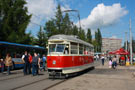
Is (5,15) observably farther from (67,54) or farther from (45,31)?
(67,54)

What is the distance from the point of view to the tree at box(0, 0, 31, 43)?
36562 millimetres

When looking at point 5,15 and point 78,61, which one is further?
point 5,15

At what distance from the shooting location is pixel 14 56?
21.1 metres

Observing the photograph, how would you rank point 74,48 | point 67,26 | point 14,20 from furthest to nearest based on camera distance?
Result: point 67,26
point 14,20
point 74,48

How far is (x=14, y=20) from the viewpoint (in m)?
38.3

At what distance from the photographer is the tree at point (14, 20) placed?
36562 millimetres

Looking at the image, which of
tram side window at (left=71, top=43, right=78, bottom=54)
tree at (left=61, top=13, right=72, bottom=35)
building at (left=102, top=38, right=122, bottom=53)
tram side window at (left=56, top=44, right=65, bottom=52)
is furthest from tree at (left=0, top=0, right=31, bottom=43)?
building at (left=102, top=38, right=122, bottom=53)

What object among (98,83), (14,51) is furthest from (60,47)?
(14,51)

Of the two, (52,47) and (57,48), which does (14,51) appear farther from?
(57,48)

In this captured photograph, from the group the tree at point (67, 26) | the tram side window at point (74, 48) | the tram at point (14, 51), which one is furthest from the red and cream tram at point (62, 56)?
the tree at point (67, 26)

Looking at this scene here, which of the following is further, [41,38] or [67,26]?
[41,38]

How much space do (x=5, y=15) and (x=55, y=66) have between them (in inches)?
1128

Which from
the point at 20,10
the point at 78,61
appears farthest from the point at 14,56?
the point at 20,10

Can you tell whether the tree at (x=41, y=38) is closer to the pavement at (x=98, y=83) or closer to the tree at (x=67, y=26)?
the tree at (x=67, y=26)
